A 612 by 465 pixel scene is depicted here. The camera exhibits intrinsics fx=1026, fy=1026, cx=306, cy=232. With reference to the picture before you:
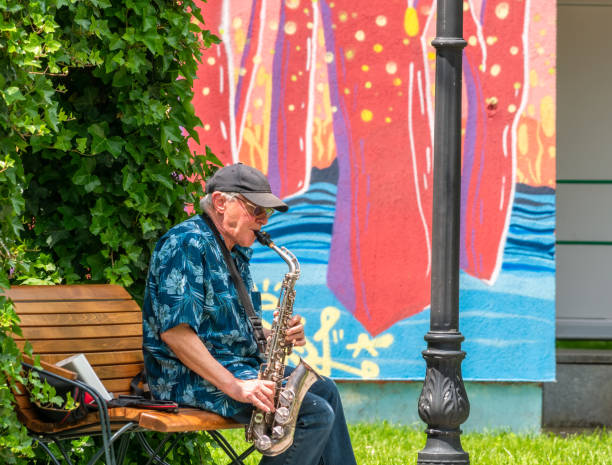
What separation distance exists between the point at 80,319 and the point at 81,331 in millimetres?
48

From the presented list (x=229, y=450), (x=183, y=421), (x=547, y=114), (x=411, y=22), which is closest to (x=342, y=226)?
(x=411, y=22)

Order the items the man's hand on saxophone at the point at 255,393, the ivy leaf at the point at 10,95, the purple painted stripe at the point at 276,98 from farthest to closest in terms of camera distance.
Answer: the purple painted stripe at the point at 276,98, the man's hand on saxophone at the point at 255,393, the ivy leaf at the point at 10,95

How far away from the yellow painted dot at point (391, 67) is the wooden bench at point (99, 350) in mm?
3314

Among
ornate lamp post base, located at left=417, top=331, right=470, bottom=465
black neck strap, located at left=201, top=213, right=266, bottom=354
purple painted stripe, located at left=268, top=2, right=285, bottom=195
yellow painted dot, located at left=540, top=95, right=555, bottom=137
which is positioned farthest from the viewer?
purple painted stripe, located at left=268, top=2, right=285, bottom=195

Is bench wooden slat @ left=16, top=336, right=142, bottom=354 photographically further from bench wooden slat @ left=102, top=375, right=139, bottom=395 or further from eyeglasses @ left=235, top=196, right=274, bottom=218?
eyeglasses @ left=235, top=196, right=274, bottom=218

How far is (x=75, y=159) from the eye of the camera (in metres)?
4.34

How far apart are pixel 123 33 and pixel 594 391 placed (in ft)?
15.2

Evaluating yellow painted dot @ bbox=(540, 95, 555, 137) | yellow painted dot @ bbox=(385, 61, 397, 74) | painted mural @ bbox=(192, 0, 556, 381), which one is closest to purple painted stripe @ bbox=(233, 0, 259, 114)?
painted mural @ bbox=(192, 0, 556, 381)

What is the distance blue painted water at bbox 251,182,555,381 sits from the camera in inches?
275

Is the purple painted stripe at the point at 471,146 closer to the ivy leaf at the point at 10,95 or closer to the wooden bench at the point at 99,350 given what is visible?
the wooden bench at the point at 99,350

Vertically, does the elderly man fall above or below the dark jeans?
above

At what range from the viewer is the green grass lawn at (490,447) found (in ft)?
19.5

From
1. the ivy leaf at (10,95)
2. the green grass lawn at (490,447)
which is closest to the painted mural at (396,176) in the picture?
the green grass lawn at (490,447)

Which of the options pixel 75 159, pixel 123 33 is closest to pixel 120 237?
pixel 75 159
